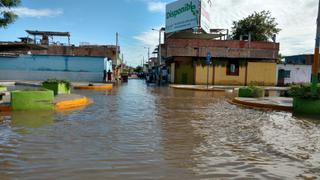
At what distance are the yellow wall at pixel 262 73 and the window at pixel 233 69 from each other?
158 cm

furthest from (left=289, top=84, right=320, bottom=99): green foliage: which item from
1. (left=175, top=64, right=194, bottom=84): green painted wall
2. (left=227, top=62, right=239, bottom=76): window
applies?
(left=227, top=62, right=239, bottom=76): window

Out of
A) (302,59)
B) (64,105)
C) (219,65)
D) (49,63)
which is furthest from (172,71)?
(64,105)

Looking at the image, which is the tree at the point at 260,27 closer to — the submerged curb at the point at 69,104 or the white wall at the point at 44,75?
the white wall at the point at 44,75

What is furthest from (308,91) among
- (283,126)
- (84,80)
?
(84,80)

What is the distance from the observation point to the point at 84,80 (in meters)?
51.6

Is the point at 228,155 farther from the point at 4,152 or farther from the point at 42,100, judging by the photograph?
the point at 42,100

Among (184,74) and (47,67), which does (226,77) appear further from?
(47,67)

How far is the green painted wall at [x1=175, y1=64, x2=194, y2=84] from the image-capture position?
4916cm

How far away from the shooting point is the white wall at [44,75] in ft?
167

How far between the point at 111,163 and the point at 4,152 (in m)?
2.41

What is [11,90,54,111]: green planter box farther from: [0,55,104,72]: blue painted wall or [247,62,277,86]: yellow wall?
[247,62,277,86]: yellow wall

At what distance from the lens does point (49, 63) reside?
51.1 m

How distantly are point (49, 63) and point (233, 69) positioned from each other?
76.8ft

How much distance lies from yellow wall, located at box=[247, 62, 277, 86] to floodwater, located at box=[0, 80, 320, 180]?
1416 inches
